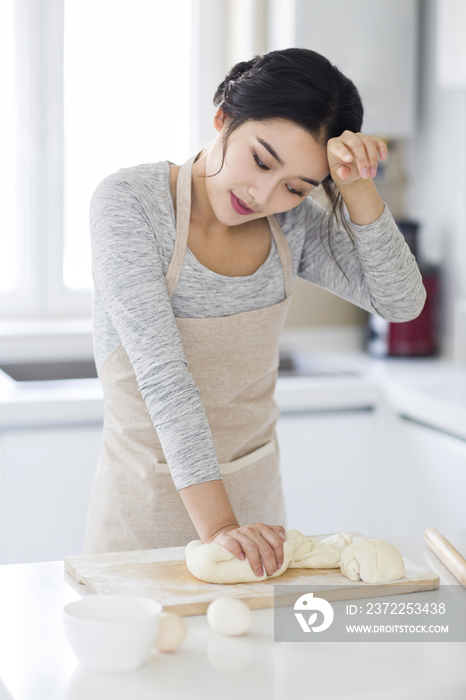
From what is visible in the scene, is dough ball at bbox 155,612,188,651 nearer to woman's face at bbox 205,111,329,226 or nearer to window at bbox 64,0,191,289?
woman's face at bbox 205,111,329,226

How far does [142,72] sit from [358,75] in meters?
0.69

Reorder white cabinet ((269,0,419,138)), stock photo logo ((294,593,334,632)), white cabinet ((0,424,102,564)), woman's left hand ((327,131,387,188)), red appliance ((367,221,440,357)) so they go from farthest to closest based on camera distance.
→ red appliance ((367,221,440,357)) → white cabinet ((269,0,419,138)) → white cabinet ((0,424,102,564)) → woman's left hand ((327,131,387,188)) → stock photo logo ((294,593,334,632))

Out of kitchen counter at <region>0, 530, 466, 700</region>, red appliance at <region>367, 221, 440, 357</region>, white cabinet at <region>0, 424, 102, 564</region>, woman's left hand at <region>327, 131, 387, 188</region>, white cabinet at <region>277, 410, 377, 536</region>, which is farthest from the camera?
red appliance at <region>367, 221, 440, 357</region>

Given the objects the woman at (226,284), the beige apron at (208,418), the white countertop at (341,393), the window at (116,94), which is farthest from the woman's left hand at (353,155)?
the window at (116,94)

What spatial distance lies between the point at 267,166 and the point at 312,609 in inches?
21.9

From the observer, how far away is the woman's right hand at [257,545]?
34.3 inches

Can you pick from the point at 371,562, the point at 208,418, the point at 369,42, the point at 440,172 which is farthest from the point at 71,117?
the point at 371,562

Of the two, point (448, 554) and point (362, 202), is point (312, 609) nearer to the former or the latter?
point (448, 554)

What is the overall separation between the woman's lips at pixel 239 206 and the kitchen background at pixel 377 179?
0.76 m

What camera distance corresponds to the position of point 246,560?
0.87 metres

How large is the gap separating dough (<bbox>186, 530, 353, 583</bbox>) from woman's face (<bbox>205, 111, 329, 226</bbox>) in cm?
45

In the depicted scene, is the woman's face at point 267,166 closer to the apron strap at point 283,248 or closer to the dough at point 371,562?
the apron strap at point 283,248

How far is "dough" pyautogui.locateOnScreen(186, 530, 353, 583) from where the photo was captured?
861mm

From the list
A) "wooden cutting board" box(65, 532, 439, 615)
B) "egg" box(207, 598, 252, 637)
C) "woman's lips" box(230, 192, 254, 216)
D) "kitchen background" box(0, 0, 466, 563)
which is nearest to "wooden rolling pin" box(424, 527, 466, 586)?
"wooden cutting board" box(65, 532, 439, 615)
